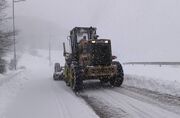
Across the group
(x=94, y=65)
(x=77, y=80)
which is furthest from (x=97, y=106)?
(x=94, y=65)

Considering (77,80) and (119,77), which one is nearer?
(77,80)

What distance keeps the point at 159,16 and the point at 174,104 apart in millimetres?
86982

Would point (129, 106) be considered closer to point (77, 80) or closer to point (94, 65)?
point (77, 80)

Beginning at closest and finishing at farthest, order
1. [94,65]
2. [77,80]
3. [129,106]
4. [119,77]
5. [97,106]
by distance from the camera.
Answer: [129,106] → [97,106] → [77,80] → [94,65] → [119,77]

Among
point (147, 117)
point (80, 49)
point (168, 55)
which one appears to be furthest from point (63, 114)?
point (168, 55)

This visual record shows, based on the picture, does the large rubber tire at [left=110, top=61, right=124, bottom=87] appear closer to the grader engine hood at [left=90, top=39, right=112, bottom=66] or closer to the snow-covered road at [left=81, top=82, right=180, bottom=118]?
the grader engine hood at [left=90, top=39, right=112, bottom=66]

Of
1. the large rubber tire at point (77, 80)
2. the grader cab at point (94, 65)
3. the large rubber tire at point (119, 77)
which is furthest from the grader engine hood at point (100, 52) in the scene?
the large rubber tire at point (77, 80)

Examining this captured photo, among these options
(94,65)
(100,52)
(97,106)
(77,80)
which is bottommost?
(97,106)

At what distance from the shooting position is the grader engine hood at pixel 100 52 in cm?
2141

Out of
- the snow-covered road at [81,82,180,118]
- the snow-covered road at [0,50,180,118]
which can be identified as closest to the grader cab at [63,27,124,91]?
the snow-covered road at [0,50,180,118]

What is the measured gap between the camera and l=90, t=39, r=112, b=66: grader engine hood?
70.2ft

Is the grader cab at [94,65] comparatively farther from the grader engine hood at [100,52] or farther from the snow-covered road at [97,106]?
the snow-covered road at [97,106]

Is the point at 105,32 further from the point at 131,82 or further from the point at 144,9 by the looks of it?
the point at 131,82

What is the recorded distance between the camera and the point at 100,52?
21.5 m
